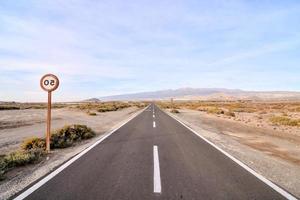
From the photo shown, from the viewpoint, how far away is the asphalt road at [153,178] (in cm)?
520

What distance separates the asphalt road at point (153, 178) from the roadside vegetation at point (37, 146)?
1418 millimetres

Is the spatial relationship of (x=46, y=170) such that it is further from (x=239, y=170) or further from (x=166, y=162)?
(x=239, y=170)

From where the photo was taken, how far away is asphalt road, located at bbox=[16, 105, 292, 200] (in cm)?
520

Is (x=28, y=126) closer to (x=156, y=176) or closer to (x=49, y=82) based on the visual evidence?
(x=49, y=82)

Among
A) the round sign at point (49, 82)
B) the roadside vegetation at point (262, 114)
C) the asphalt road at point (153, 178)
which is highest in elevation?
the round sign at point (49, 82)

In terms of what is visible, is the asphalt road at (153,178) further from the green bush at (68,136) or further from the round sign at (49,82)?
the round sign at (49,82)

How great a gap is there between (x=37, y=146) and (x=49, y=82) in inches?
103

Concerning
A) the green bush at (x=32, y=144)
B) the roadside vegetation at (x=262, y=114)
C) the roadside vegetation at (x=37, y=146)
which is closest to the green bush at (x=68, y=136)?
the roadside vegetation at (x=37, y=146)

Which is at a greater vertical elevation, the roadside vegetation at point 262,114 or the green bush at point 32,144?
the green bush at point 32,144

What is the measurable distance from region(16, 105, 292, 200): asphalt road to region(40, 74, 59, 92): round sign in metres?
2.62

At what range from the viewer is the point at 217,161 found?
838 cm

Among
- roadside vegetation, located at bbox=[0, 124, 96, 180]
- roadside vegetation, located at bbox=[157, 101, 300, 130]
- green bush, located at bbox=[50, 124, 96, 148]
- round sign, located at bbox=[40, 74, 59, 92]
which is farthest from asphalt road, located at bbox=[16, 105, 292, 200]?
roadside vegetation, located at bbox=[157, 101, 300, 130]

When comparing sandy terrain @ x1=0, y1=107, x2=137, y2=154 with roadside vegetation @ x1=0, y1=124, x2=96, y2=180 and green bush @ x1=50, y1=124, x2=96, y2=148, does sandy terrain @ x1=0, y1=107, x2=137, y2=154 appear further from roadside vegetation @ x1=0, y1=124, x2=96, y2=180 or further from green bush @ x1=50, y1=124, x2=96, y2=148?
green bush @ x1=50, y1=124, x2=96, y2=148

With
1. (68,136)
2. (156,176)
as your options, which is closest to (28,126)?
(68,136)
